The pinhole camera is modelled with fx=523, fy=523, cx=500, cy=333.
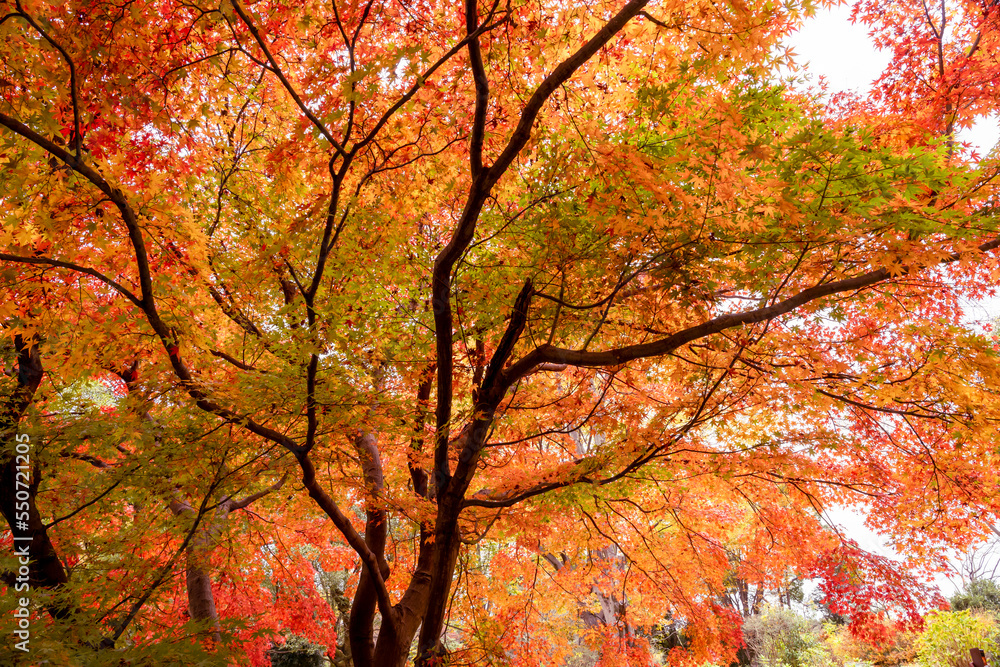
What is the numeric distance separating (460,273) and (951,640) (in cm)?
1137

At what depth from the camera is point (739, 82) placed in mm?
3336

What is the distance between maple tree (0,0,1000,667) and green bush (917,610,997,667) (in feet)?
19.2

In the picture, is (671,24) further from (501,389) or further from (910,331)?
(910,331)

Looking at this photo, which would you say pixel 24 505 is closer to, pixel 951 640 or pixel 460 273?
pixel 460 273

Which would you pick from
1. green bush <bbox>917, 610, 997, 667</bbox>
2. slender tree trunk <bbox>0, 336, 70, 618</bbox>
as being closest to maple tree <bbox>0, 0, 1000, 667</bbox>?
slender tree trunk <bbox>0, 336, 70, 618</bbox>

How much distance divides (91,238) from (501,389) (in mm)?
2729

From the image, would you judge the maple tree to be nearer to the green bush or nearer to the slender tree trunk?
the slender tree trunk

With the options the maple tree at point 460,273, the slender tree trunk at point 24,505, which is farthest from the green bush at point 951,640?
the slender tree trunk at point 24,505

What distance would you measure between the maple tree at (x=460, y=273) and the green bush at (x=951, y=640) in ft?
19.2

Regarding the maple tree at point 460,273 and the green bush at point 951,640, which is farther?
the green bush at point 951,640

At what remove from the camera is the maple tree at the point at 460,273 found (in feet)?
8.91

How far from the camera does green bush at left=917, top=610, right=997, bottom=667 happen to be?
891 cm

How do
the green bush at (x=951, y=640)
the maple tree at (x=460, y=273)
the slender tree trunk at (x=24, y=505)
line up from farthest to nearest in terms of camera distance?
the green bush at (x=951, y=640) < the slender tree trunk at (x=24, y=505) < the maple tree at (x=460, y=273)

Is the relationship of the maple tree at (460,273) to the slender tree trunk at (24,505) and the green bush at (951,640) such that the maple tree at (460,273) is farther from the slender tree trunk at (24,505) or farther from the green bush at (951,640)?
the green bush at (951,640)
